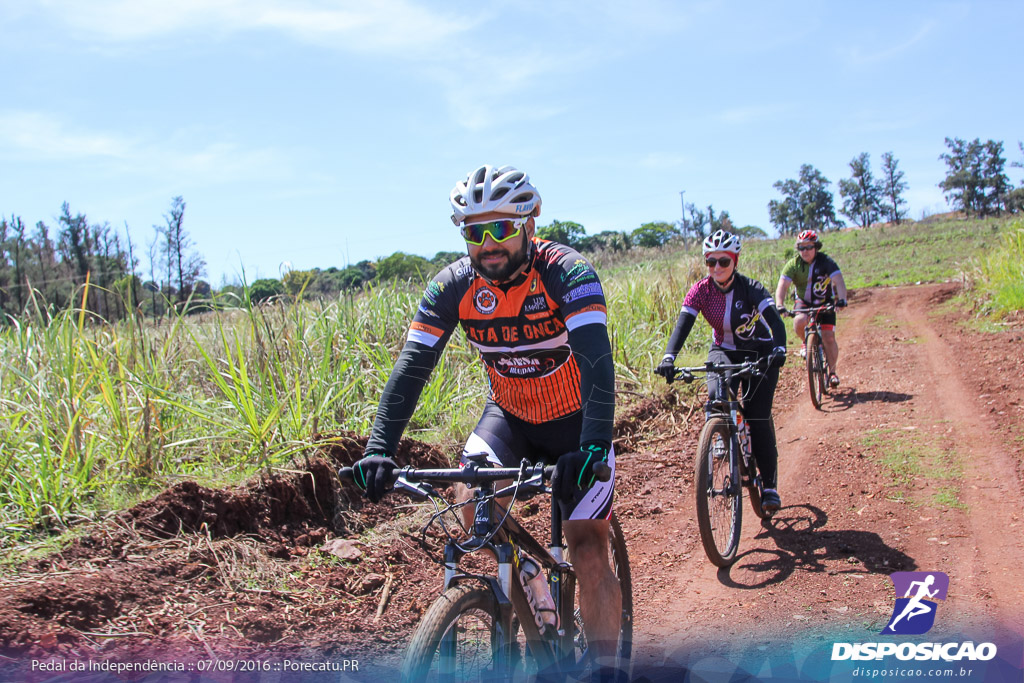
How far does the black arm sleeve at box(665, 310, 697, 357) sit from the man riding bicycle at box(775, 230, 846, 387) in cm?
486

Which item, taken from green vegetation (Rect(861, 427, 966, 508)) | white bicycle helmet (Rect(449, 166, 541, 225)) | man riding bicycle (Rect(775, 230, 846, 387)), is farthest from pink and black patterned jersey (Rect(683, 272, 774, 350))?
man riding bicycle (Rect(775, 230, 846, 387))

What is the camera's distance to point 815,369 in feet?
33.1

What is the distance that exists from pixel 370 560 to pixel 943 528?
4.01 meters

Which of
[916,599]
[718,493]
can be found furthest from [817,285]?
[916,599]

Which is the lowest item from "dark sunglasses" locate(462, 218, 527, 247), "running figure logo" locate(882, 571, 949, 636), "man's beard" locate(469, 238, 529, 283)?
"running figure logo" locate(882, 571, 949, 636)

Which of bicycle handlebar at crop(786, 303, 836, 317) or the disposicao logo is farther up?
bicycle handlebar at crop(786, 303, 836, 317)

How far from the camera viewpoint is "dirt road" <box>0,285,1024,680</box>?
3.95 metres

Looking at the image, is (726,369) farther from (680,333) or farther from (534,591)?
(534,591)

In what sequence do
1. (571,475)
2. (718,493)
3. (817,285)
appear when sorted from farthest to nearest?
(817,285) < (718,493) < (571,475)

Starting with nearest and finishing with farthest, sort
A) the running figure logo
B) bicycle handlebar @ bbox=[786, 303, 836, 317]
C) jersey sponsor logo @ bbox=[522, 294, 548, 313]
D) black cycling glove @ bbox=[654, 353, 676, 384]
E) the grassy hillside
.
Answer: jersey sponsor logo @ bbox=[522, 294, 548, 313] → the running figure logo → the grassy hillside → black cycling glove @ bbox=[654, 353, 676, 384] → bicycle handlebar @ bbox=[786, 303, 836, 317]

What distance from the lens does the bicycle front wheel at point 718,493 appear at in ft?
16.8

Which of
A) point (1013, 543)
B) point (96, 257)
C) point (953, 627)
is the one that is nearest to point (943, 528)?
point (1013, 543)

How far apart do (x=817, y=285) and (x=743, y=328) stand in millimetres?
Result: 5302

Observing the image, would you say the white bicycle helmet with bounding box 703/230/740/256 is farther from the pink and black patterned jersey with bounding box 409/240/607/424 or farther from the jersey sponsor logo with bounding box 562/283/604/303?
the jersey sponsor logo with bounding box 562/283/604/303
